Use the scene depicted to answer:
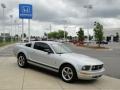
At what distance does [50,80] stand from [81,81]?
1254 millimetres

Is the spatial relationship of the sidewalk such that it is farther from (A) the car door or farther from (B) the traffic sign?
(B) the traffic sign

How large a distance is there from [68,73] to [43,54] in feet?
5.75

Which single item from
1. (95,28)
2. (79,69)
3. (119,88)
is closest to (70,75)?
(79,69)

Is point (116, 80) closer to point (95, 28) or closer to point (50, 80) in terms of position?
point (50, 80)

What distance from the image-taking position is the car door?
10.0 m

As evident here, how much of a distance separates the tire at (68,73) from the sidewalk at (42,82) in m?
0.20

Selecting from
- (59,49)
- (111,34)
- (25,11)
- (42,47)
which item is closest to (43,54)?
(42,47)

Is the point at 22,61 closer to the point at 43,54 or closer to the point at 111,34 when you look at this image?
the point at 43,54

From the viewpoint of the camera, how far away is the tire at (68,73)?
29.6 ft

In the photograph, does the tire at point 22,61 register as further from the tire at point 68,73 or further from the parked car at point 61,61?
the tire at point 68,73

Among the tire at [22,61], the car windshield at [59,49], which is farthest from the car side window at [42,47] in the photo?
the tire at [22,61]

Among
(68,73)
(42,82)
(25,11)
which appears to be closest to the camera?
(42,82)

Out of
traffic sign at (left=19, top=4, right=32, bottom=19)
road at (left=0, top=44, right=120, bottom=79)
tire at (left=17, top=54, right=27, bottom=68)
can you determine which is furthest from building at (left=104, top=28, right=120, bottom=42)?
tire at (left=17, top=54, right=27, bottom=68)

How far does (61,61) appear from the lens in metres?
9.50
